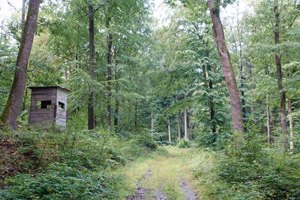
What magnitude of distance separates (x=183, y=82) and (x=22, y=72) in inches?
416

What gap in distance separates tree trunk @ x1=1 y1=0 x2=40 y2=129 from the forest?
0.03m

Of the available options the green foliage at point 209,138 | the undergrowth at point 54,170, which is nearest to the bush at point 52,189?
the undergrowth at point 54,170

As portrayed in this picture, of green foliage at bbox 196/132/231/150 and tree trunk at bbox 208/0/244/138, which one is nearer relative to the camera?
tree trunk at bbox 208/0/244/138

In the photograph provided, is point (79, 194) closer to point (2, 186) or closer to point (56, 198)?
point (56, 198)

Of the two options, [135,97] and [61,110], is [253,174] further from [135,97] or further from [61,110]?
[135,97]

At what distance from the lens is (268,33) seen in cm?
1223

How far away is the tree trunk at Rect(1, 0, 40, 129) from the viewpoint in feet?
22.8

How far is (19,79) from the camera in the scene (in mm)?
7219

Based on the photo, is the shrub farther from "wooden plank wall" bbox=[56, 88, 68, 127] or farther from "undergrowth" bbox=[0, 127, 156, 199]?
"undergrowth" bbox=[0, 127, 156, 199]

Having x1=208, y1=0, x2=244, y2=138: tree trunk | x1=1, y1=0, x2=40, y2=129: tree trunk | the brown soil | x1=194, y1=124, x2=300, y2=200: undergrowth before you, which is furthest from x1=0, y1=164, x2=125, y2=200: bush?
x1=208, y1=0, x2=244, y2=138: tree trunk

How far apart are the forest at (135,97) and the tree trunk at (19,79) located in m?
0.03

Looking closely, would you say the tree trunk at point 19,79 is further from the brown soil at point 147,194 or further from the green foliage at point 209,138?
the green foliage at point 209,138

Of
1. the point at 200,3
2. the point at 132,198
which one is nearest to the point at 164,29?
the point at 200,3

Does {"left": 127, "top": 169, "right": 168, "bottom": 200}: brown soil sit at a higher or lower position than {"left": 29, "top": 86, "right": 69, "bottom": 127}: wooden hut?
lower
